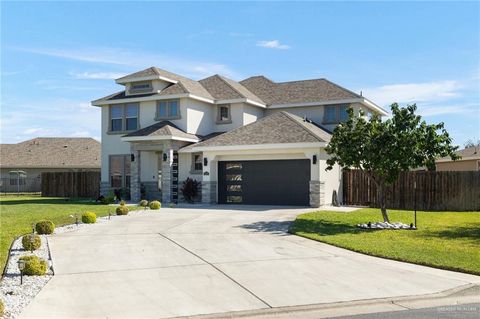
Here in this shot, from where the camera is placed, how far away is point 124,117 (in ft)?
96.3

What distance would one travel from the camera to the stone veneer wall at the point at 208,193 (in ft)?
82.6

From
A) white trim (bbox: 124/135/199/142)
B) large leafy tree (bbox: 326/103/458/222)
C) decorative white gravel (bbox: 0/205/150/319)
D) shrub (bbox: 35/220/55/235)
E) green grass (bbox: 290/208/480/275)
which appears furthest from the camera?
white trim (bbox: 124/135/199/142)

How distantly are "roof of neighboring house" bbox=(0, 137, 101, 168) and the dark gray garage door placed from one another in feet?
72.1

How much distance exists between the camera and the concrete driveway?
7.59 m

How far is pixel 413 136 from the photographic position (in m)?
16.1

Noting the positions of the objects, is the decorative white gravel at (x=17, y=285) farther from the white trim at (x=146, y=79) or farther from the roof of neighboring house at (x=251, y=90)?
the white trim at (x=146, y=79)

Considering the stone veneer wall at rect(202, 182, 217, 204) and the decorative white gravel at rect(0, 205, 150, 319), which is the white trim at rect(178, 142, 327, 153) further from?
the decorative white gravel at rect(0, 205, 150, 319)

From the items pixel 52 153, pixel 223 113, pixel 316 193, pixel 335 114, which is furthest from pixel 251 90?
pixel 52 153

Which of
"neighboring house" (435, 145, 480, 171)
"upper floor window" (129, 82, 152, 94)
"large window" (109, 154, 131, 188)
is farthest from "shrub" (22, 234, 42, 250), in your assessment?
"neighboring house" (435, 145, 480, 171)

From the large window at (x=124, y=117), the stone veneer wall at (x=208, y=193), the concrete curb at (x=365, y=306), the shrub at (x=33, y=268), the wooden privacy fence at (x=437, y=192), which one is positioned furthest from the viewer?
the large window at (x=124, y=117)

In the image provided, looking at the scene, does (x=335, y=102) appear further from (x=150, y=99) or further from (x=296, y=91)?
(x=150, y=99)

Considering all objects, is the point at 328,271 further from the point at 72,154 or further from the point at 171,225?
the point at 72,154

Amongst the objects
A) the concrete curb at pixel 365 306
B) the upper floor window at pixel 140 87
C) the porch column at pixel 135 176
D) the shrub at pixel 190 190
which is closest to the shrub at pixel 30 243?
the concrete curb at pixel 365 306

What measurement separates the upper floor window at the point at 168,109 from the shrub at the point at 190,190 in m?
4.10
